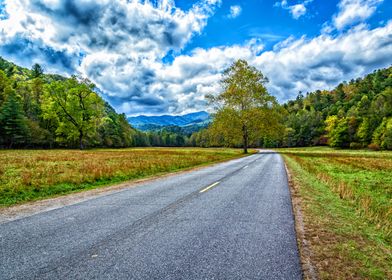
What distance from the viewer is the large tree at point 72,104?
159 feet

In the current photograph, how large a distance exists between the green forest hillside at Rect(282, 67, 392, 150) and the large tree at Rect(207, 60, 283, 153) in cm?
4056

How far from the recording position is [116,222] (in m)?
5.93

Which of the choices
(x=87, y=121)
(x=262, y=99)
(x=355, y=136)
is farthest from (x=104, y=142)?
(x=355, y=136)

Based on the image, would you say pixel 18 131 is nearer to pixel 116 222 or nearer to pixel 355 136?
pixel 116 222

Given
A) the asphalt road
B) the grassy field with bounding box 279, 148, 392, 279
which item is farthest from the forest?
the asphalt road

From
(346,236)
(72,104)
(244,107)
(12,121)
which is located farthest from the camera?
(12,121)

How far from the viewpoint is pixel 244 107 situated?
41.0 meters

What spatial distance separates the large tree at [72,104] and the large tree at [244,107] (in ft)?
83.6

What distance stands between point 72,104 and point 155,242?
51043 millimetres

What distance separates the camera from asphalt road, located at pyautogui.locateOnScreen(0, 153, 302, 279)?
3615 mm

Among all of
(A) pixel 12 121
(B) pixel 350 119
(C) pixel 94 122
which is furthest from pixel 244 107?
(B) pixel 350 119

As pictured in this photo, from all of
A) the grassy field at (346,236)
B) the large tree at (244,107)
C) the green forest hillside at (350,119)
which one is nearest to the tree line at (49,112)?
the large tree at (244,107)

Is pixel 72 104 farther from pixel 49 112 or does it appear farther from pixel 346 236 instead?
pixel 346 236

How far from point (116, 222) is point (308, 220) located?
4.70m
